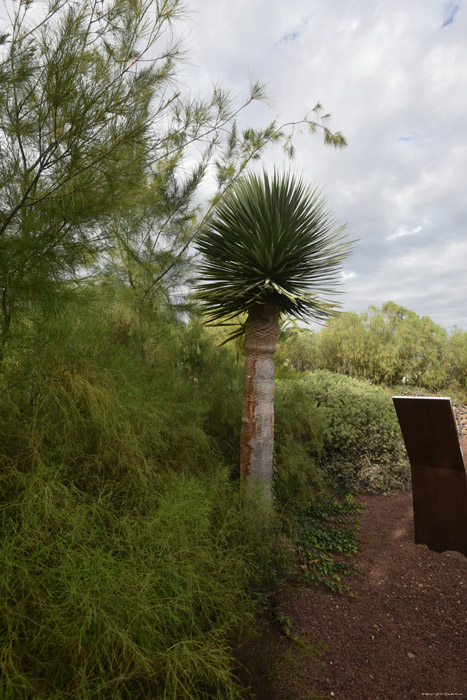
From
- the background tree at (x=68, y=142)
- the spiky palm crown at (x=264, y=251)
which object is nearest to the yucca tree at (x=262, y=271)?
the spiky palm crown at (x=264, y=251)

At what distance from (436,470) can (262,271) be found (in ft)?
9.20

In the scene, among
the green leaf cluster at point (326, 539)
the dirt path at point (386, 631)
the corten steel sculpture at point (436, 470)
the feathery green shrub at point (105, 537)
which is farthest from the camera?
the green leaf cluster at point (326, 539)

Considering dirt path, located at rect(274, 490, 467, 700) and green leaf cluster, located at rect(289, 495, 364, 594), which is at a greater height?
green leaf cluster, located at rect(289, 495, 364, 594)

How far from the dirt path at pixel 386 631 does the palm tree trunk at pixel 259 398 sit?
1.26 m

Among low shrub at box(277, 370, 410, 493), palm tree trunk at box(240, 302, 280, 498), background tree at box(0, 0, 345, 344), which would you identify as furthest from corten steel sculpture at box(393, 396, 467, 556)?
background tree at box(0, 0, 345, 344)

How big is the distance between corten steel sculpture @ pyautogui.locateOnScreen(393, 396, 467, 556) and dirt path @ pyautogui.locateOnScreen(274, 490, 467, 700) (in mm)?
288

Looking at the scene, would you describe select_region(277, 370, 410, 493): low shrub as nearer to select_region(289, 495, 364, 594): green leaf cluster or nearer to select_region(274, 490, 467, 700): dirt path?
select_region(289, 495, 364, 594): green leaf cluster

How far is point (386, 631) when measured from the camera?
2857 millimetres

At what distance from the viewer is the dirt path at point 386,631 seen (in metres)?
2.36

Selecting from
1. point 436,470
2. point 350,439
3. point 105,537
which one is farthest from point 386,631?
point 350,439

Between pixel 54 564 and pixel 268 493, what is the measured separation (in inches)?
104

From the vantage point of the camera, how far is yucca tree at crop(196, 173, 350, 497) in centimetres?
430

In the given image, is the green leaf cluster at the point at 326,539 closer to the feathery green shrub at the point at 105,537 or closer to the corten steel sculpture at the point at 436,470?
the feathery green shrub at the point at 105,537

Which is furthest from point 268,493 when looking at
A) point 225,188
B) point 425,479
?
point 225,188
